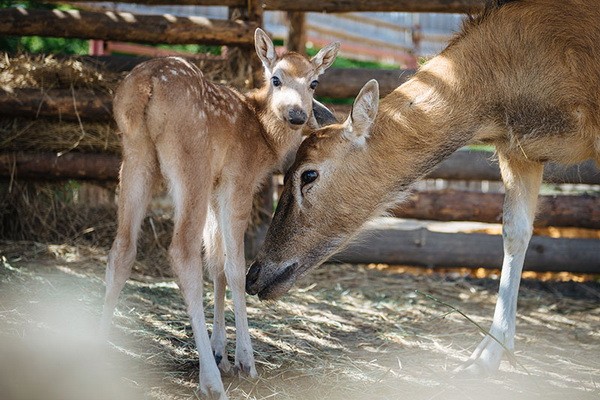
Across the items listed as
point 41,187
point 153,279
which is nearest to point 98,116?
point 41,187

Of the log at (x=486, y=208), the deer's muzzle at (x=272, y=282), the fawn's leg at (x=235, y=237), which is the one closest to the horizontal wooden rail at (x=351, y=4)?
the log at (x=486, y=208)

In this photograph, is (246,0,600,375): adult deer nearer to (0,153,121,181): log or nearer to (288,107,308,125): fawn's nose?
(288,107,308,125): fawn's nose

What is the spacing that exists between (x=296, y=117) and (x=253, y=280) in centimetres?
129

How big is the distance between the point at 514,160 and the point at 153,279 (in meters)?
3.64

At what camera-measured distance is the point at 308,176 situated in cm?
524

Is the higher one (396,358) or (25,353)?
(25,353)

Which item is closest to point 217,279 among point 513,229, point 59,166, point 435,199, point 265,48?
point 265,48

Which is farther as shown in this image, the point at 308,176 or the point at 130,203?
the point at 308,176

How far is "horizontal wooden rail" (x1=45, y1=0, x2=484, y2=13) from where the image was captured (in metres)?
8.09

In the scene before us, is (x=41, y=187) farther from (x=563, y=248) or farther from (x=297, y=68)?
(x=563, y=248)

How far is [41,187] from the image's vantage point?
8117 mm

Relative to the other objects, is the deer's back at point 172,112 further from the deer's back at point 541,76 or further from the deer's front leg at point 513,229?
the deer's front leg at point 513,229

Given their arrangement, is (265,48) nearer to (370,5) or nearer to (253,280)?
(370,5)

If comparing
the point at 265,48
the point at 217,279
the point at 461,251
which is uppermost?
the point at 265,48
